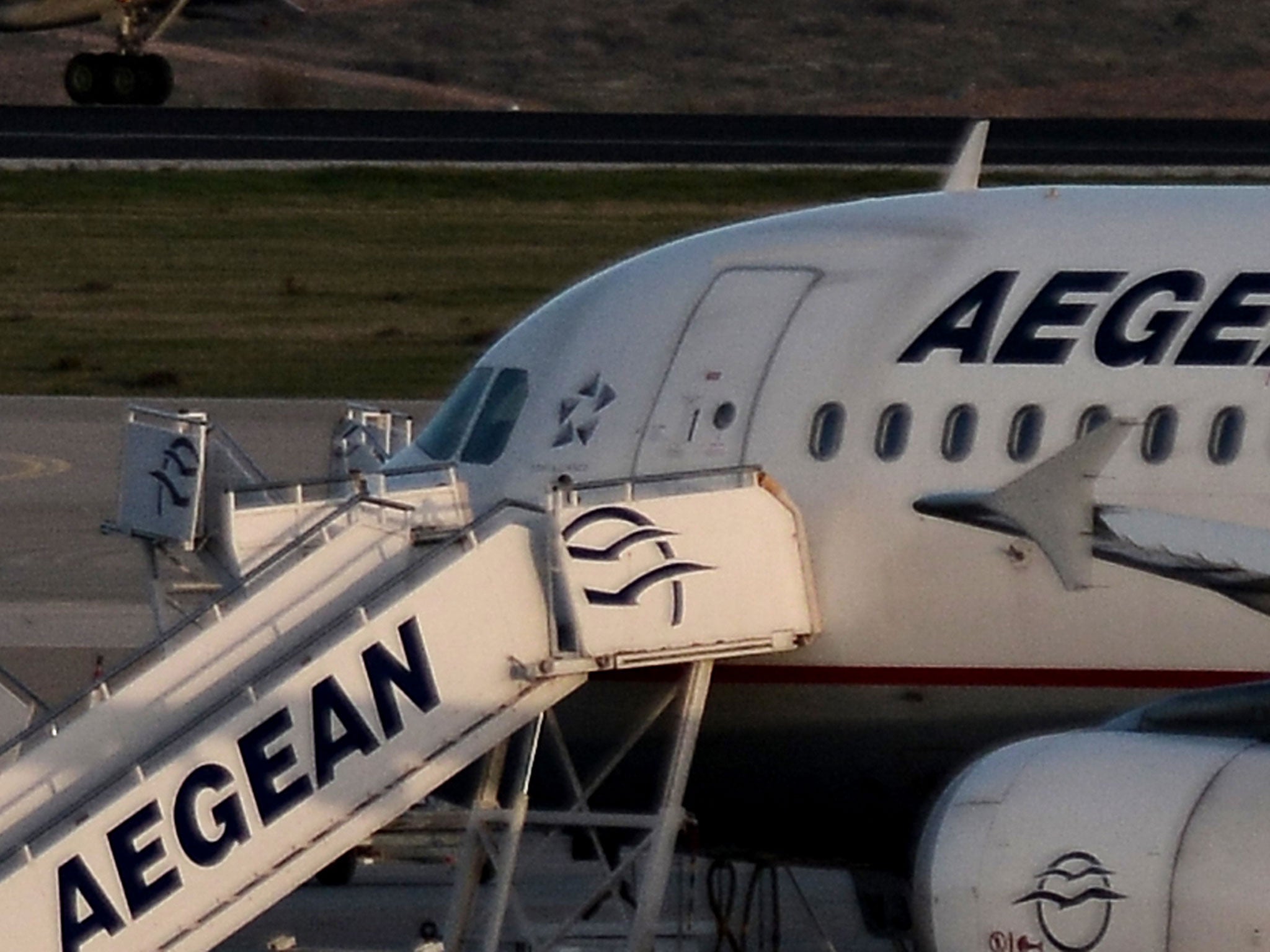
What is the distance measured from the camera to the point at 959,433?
17000mm

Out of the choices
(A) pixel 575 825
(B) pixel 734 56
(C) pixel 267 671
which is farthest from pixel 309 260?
(B) pixel 734 56

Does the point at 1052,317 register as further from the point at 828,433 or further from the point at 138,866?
the point at 138,866

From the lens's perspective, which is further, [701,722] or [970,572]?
[701,722]

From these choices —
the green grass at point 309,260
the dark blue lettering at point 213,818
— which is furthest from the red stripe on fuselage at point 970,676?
the green grass at point 309,260

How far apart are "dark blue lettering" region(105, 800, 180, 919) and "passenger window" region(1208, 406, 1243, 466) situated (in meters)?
5.45

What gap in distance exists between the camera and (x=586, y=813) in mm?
17594

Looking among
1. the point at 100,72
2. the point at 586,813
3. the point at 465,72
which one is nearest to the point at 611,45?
the point at 465,72

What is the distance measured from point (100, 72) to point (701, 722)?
59146 mm

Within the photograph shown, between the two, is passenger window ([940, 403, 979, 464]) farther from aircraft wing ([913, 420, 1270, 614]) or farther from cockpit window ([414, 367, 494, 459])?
cockpit window ([414, 367, 494, 459])

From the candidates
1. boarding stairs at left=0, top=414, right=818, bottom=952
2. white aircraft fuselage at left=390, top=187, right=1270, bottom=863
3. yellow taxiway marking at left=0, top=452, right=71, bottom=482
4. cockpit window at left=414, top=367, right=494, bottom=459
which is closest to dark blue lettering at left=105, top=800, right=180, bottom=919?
boarding stairs at left=0, top=414, right=818, bottom=952

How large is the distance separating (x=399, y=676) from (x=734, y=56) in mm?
83770

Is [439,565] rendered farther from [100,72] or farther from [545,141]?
[100,72]

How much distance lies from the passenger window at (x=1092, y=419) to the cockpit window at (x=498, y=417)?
3.86 meters

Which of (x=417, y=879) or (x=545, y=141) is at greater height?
(x=545, y=141)
